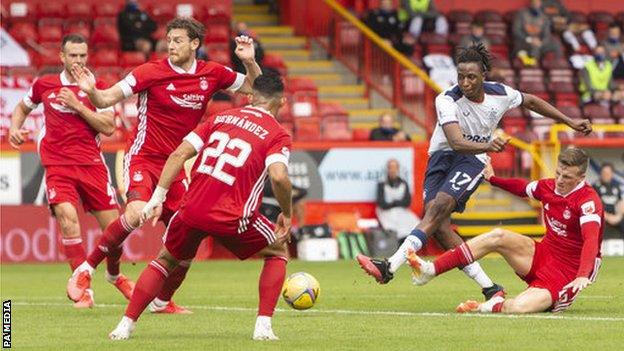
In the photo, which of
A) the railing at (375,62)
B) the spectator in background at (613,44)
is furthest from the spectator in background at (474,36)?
the spectator in background at (613,44)

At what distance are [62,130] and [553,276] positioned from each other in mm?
4673

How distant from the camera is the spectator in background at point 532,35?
3122cm

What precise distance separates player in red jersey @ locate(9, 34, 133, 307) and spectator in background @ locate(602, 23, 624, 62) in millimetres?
17813

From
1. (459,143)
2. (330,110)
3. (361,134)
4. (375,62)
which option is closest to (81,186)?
(459,143)

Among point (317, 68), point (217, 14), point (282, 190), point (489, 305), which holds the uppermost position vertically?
point (282, 190)

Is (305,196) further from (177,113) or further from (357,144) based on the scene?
(177,113)

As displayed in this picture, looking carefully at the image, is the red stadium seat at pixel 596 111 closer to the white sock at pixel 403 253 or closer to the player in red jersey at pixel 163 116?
the white sock at pixel 403 253

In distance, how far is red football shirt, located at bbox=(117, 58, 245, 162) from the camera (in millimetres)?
13562

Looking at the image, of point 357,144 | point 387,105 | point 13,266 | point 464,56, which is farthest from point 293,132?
point 464,56

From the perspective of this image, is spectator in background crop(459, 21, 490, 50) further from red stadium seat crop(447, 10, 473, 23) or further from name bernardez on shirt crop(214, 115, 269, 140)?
name bernardez on shirt crop(214, 115, 269, 140)

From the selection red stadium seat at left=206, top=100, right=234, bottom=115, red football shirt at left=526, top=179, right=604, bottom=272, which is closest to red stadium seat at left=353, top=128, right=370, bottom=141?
red stadium seat at left=206, top=100, right=234, bottom=115

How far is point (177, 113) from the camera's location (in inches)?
539

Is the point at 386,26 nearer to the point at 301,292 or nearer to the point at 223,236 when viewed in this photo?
the point at 301,292

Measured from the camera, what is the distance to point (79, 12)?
93.2 feet
